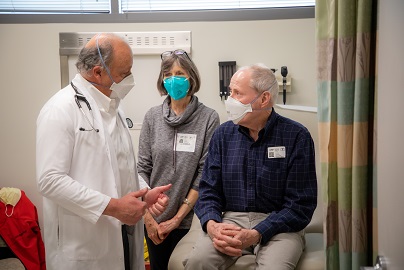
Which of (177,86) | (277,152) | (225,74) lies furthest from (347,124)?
(225,74)

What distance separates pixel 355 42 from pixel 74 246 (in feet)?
4.38

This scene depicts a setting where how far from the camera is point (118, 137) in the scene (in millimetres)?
2055

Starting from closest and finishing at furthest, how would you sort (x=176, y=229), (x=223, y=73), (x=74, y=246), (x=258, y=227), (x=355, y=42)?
(x=355, y=42) → (x=74, y=246) → (x=258, y=227) → (x=176, y=229) → (x=223, y=73)

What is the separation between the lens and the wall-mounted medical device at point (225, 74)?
3.34 m

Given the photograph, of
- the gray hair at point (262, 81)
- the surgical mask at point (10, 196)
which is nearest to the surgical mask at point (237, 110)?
the gray hair at point (262, 81)

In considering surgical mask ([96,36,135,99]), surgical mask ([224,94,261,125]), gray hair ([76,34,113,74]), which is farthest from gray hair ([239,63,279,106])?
gray hair ([76,34,113,74])

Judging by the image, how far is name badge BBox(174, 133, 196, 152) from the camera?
258cm

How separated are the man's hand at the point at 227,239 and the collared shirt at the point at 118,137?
451 millimetres

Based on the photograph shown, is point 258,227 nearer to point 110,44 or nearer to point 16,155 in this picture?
point 110,44

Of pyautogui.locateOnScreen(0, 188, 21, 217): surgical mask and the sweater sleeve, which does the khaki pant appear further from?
pyautogui.locateOnScreen(0, 188, 21, 217): surgical mask

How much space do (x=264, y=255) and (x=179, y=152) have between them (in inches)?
31.9

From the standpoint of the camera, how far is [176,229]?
8.55 feet

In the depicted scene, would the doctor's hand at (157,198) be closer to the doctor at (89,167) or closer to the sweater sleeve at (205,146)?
the doctor at (89,167)

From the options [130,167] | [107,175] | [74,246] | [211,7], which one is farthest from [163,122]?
[211,7]
